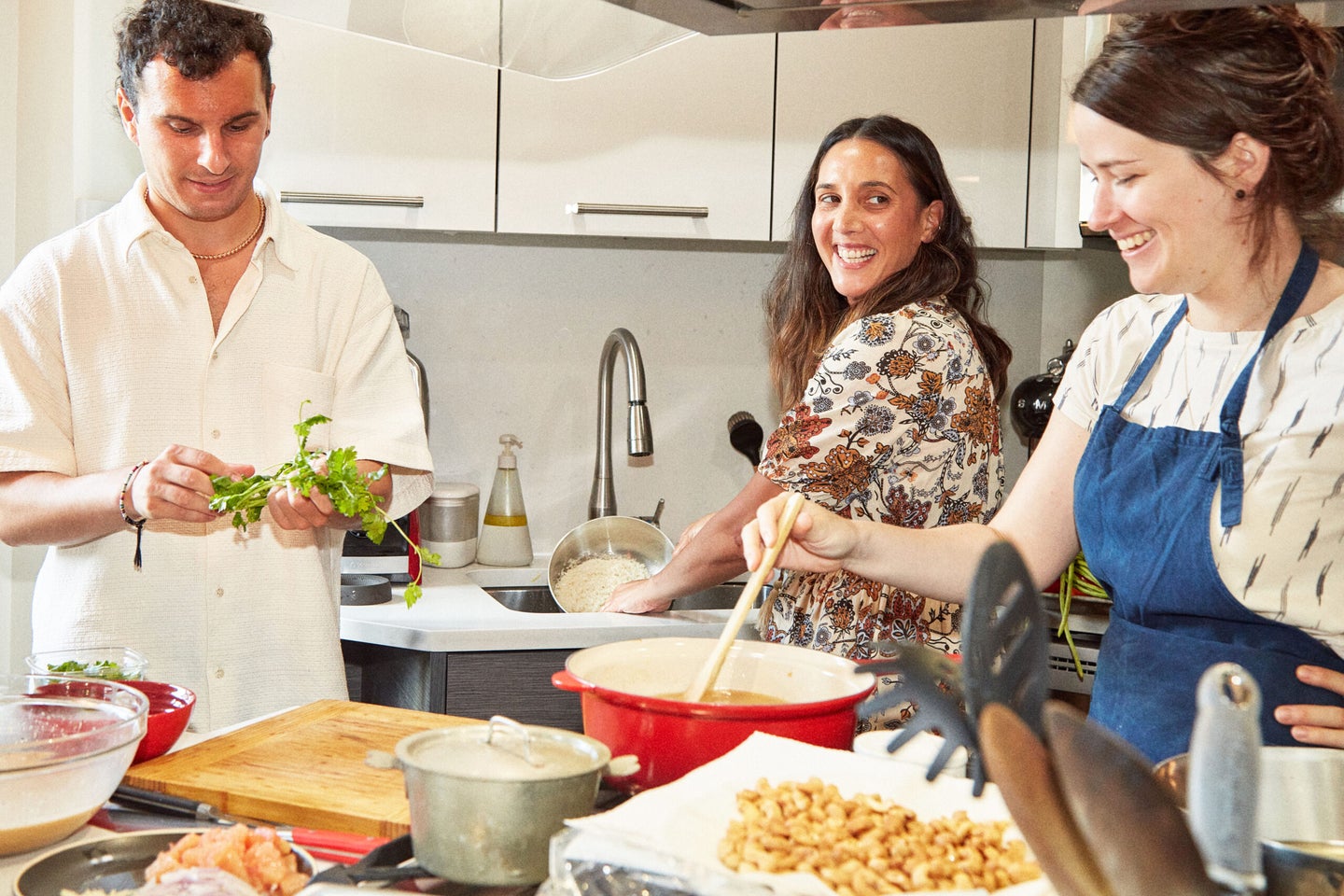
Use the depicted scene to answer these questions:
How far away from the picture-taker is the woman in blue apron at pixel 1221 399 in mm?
1300

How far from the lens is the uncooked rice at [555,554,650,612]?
8.14 feet

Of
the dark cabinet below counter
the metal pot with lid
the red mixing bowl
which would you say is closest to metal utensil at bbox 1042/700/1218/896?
the metal pot with lid

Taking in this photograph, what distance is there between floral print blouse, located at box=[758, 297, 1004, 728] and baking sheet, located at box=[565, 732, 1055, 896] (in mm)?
835

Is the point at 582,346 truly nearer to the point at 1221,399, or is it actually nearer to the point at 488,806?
the point at 1221,399

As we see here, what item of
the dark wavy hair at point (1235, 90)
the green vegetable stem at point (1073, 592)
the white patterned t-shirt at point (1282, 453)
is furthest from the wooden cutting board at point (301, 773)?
the green vegetable stem at point (1073, 592)

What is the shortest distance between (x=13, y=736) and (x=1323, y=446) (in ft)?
4.34

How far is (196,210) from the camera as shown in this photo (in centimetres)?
172

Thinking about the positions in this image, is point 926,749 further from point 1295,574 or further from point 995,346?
point 995,346

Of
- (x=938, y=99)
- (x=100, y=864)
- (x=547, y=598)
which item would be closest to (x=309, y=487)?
(x=100, y=864)

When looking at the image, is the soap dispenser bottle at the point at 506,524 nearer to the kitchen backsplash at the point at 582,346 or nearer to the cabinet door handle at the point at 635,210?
the kitchen backsplash at the point at 582,346

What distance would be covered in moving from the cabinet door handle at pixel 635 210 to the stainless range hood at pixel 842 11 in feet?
4.00

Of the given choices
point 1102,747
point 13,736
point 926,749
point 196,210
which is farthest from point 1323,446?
point 196,210

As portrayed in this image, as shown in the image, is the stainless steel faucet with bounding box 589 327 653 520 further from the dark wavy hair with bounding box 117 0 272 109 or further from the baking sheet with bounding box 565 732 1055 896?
the baking sheet with bounding box 565 732 1055 896

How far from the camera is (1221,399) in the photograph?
54.6 inches
